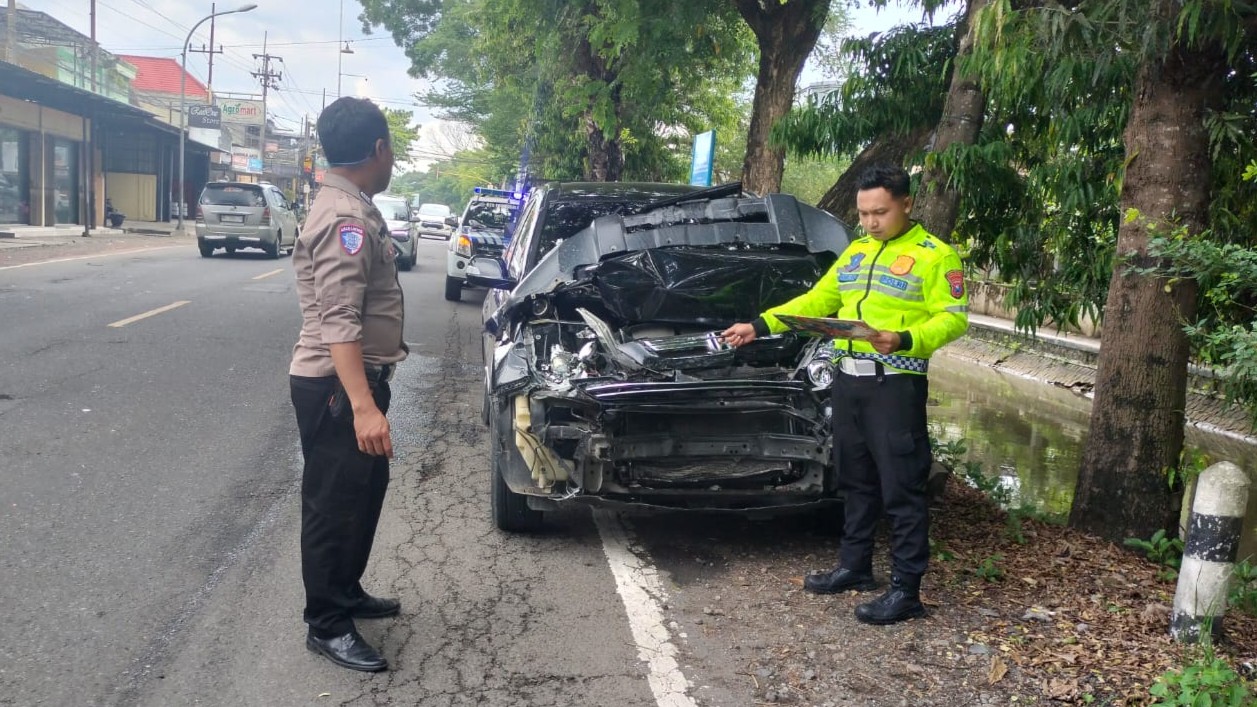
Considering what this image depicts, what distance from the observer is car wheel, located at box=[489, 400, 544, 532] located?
15.8 ft

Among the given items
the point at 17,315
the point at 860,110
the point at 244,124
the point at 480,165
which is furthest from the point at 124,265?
the point at 244,124

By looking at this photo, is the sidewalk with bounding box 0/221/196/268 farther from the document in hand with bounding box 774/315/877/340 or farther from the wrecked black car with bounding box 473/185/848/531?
the document in hand with bounding box 774/315/877/340

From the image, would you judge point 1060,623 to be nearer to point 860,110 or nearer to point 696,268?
point 696,268

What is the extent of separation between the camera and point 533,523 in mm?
5121

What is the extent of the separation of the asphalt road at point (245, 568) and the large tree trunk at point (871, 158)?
12.1ft

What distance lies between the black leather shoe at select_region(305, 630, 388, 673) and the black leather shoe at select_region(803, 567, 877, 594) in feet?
6.18

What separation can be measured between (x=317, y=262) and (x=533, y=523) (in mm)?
2181

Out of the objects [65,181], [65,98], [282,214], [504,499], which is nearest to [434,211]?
[65,181]

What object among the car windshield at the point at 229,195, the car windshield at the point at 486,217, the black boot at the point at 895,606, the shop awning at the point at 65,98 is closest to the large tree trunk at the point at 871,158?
the black boot at the point at 895,606

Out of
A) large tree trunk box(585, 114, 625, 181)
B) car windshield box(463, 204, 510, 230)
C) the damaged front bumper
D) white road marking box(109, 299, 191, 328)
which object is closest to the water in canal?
the damaged front bumper

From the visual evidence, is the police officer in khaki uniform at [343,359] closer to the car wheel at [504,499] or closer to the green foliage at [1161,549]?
the car wheel at [504,499]

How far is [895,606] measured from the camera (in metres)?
4.12

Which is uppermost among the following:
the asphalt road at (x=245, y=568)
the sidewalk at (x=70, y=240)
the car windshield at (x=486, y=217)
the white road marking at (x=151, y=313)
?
the car windshield at (x=486, y=217)

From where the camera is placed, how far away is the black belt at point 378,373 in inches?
139
